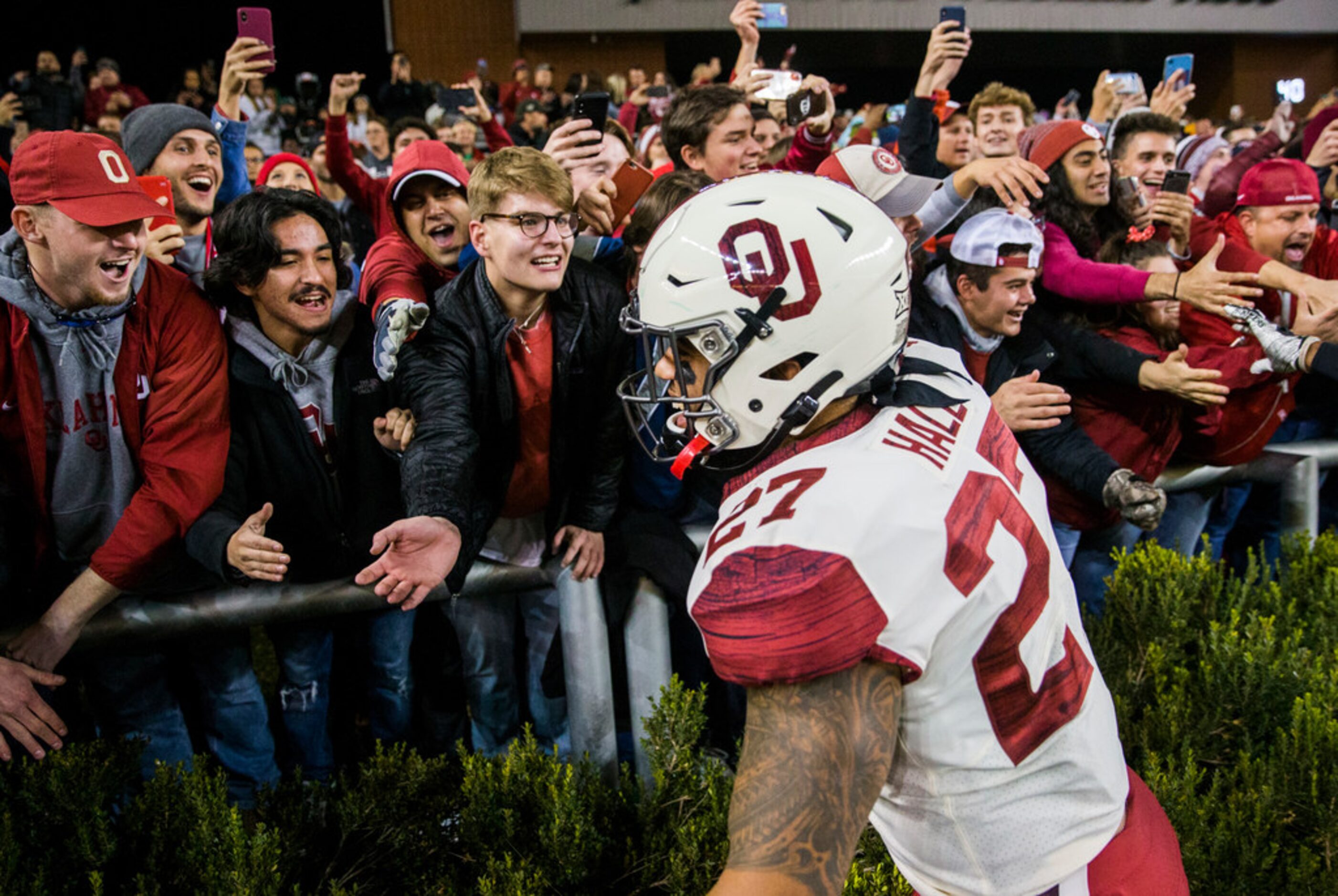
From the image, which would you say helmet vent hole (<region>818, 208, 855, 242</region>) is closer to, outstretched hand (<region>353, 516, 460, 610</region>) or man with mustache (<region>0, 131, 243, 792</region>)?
outstretched hand (<region>353, 516, 460, 610</region>)

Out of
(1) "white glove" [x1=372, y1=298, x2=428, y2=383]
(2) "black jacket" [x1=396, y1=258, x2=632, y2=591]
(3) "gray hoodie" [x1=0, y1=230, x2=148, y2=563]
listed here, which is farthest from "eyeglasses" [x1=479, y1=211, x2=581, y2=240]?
(3) "gray hoodie" [x1=0, y1=230, x2=148, y2=563]

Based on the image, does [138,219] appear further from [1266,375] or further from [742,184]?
[1266,375]

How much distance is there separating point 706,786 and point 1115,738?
1.18m

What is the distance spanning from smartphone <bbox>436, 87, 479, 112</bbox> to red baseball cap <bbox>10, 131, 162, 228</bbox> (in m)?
2.83

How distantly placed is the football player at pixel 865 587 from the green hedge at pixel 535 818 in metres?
0.75

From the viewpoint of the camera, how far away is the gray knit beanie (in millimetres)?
3721

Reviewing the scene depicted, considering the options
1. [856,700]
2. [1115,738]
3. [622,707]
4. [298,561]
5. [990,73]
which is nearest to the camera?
[856,700]

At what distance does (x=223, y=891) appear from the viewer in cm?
210

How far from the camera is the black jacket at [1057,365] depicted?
364 centimetres

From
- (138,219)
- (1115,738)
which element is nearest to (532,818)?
(1115,738)

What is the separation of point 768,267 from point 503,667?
2.08 m

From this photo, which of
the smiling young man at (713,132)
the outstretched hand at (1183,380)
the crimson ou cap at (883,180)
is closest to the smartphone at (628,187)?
→ the smiling young man at (713,132)

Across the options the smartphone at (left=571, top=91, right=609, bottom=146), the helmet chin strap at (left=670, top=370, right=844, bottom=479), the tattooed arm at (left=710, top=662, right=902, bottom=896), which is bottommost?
the tattooed arm at (left=710, top=662, right=902, bottom=896)

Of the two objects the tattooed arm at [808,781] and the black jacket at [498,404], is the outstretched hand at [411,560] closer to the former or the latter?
the black jacket at [498,404]
